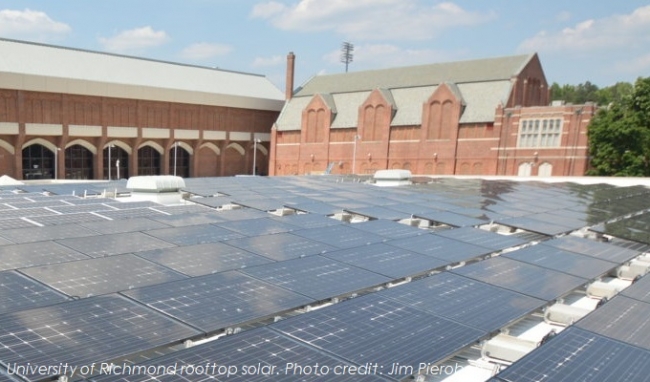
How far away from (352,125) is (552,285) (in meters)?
68.0

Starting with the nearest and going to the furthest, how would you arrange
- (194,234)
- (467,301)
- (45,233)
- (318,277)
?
(467,301) < (318,277) < (45,233) < (194,234)

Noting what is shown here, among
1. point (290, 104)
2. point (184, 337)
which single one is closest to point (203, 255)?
point (184, 337)

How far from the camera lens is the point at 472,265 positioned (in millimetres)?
9664

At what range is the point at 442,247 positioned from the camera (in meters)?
11.2

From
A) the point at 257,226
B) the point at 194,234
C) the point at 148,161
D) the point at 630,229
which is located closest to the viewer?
the point at 194,234

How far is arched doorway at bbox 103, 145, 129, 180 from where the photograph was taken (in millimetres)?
68500

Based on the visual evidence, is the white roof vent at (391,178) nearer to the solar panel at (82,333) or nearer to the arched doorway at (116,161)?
the solar panel at (82,333)

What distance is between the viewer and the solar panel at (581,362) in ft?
17.1

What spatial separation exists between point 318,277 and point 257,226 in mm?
5020

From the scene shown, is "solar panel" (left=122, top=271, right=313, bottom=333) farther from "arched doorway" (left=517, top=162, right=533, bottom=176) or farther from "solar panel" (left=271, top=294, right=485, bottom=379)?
"arched doorway" (left=517, top=162, right=533, bottom=176)

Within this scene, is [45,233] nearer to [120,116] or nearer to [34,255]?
[34,255]

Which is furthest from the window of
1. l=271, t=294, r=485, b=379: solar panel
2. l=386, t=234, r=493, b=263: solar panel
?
l=271, t=294, r=485, b=379: solar panel

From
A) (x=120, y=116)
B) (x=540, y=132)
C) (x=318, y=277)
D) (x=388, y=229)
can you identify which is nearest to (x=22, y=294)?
(x=318, y=277)

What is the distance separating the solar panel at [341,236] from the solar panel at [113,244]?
139 inches
